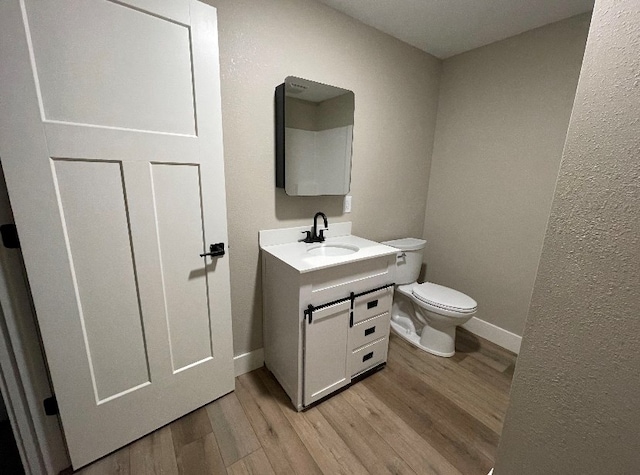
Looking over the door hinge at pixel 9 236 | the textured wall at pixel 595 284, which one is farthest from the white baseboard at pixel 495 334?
the door hinge at pixel 9 236

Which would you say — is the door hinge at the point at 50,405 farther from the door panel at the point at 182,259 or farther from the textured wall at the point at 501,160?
the textured wall at the point at 501,160

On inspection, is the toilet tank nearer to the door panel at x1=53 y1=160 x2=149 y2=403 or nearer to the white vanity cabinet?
the white vanity cabinet

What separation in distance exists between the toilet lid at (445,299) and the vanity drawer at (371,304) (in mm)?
387

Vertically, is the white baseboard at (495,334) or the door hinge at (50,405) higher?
the door hinge at (50,405)

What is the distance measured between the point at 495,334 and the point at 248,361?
6.44ft

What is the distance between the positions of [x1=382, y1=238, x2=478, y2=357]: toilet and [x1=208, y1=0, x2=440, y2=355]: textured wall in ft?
0.99

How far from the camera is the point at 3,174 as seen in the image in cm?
88

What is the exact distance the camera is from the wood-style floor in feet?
3.89

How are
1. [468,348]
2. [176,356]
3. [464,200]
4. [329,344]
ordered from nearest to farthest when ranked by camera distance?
[176,356] → [329,344] → [468,348] → [464,200]

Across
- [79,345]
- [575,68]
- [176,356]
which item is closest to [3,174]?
[79,345]

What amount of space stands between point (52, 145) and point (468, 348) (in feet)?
8.81

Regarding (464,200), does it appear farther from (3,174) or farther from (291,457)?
(3,174)

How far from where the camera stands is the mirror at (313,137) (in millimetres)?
1570

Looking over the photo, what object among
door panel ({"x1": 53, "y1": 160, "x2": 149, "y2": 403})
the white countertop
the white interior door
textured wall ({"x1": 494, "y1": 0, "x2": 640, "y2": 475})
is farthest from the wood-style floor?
the white countertop
